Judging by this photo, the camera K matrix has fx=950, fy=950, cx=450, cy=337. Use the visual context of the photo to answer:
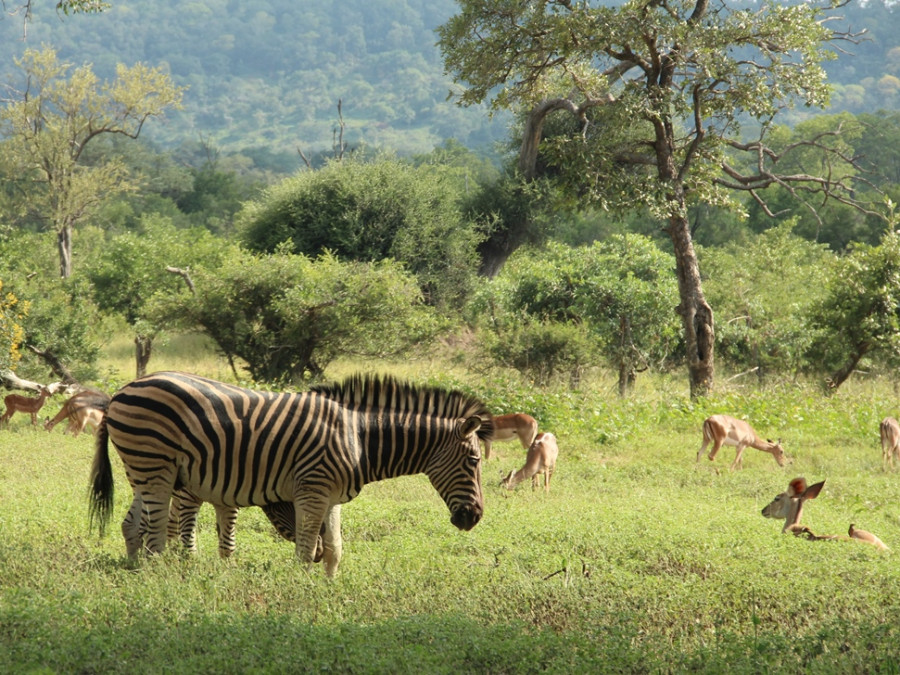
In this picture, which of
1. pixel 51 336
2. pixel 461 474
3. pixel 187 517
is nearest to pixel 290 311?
pixel 51 336

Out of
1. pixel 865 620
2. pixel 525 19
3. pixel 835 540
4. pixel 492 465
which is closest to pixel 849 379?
pixel 525 19

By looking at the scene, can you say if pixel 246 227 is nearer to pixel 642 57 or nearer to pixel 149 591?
pixel 642 57

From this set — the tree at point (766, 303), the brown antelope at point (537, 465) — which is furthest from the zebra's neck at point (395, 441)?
the tree at point (766, 303)

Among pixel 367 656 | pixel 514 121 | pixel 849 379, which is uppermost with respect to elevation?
pixel 514 121

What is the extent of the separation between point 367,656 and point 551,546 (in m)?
3.23

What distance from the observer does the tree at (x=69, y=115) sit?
3716 centimetres

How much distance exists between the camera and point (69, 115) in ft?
124

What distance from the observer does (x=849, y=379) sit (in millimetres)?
23250

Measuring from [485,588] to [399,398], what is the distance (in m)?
1.56

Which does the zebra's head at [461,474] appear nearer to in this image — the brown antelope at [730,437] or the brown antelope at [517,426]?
the brown antelope at [517,426]

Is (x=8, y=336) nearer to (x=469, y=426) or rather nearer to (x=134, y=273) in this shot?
(x=134, y=273)

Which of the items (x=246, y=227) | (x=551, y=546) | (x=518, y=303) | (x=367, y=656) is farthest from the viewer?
(x=246, y=227)

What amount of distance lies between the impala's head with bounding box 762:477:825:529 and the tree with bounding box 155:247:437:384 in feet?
35.8

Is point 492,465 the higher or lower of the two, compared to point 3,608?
lower
